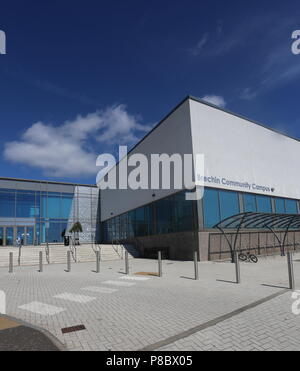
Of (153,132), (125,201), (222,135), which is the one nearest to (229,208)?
(222,135)

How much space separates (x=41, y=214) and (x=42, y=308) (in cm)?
3045

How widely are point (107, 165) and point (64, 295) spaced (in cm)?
2947

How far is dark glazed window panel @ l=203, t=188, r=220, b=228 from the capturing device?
19.8 m

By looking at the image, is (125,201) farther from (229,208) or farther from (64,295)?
(64,295)

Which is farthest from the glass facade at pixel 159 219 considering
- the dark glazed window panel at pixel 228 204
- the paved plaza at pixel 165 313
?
the paved plaza at pixel 165 313

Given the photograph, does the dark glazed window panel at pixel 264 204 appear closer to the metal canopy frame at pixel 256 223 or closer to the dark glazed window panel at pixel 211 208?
the metal canopy frame at pixel 256 223

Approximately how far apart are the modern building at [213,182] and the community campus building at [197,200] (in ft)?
0.23

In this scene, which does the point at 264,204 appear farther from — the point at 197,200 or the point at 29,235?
the point at 29,235

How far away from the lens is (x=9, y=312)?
677 cm

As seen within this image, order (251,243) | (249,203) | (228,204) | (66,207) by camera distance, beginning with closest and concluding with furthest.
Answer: (228,204), (251,243), (249,203), (66,207)

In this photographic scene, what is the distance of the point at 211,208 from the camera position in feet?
66.6

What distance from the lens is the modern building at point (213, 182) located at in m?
20.2

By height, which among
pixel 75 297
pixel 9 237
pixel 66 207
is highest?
pixel 66 207

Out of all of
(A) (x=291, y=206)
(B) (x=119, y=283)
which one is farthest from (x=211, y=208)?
(A) (x=291, y=206)
